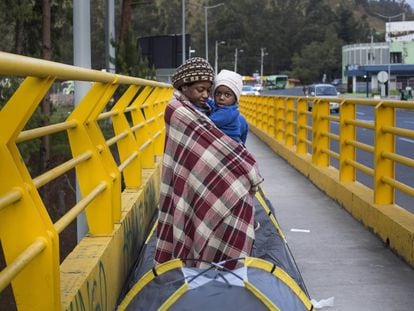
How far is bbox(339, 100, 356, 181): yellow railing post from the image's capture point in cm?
966

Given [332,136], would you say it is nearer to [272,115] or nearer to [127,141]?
[127,141]

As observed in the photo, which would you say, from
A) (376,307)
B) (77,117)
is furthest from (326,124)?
(77,117)

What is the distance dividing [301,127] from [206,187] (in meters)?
10.2

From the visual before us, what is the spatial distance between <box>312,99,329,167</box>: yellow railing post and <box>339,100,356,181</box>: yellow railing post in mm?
1750

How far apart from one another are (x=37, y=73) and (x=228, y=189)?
1.40 meters

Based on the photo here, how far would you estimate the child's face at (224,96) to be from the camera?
15.8 ft

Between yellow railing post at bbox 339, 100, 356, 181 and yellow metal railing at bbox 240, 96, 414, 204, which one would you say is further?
yellow railing post at bbox 339, 100, 356, 181

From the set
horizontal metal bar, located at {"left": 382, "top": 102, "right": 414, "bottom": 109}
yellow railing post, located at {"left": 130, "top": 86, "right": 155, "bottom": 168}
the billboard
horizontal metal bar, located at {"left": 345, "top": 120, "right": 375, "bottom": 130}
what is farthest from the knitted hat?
the billboard

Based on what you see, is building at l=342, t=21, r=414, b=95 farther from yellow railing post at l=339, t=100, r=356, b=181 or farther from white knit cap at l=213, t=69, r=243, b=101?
white knit cap at l=213, t=69, r=243, b=101

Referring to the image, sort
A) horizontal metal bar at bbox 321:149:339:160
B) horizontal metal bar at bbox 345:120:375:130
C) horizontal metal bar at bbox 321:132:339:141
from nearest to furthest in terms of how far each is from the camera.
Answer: horizontal metal bar at bbox 345:120:375:130, horizontal metal bar at bbox 321:149:339:160, horizontal metal bar at bbox 321:132:339:141

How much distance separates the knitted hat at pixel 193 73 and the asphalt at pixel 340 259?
1.92 metres

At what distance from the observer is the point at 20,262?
9.40 ft

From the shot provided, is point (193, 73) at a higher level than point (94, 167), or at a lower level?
higher

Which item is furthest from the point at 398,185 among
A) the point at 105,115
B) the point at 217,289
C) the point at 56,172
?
the point at 217,289
